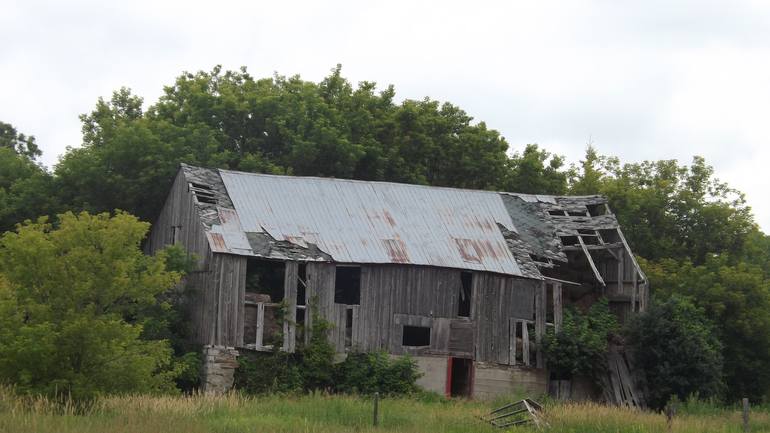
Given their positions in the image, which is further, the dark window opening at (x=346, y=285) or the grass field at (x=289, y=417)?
the dark window opening at (x=346, y=285)

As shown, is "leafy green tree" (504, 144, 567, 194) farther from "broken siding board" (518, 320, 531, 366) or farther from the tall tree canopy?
"broken siding board" (518, 320, 531, 366)

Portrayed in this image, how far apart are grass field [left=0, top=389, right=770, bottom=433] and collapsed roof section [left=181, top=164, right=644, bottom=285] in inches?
231

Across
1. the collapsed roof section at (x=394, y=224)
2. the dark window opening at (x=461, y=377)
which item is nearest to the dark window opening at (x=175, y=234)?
the collapsed roof section at (x=394, y=224)

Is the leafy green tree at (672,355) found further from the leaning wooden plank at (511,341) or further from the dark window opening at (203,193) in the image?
the dark window opening at (203,193)

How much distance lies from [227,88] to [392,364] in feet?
53.8

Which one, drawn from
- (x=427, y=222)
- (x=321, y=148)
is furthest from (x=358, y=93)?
(x=427, y=222)

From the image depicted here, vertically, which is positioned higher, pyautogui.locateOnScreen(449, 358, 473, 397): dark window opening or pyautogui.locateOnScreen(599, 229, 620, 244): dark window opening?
pyautogui.locateOnScreen(599, 229, 620, 244): dark window opening

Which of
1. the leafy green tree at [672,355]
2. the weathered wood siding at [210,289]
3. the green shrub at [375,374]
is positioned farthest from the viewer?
the leafy green tree at [672,355]

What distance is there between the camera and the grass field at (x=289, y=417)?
2236 centimetres

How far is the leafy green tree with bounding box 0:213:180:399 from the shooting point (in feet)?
86.5

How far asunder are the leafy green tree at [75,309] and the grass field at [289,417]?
1.32 meters

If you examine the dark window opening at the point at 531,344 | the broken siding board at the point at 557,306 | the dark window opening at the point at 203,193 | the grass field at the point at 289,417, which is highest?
the dark window opening at the point at 203,193

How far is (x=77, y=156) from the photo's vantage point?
4094 centimetres

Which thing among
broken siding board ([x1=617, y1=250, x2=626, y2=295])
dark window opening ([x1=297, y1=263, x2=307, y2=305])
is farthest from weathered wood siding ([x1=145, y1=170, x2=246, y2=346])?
broken siding board ([x1=617, y1=250, x2=626, y2=295])
